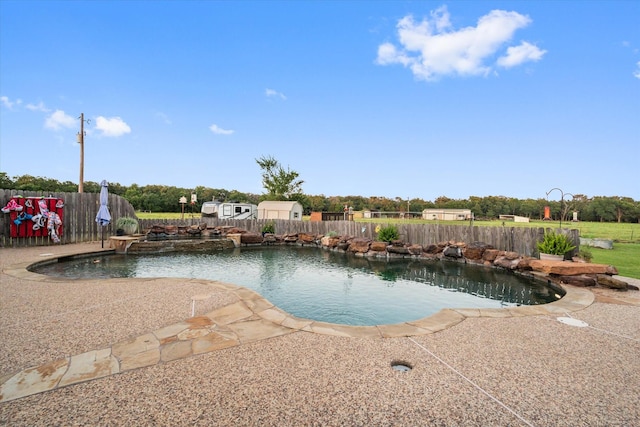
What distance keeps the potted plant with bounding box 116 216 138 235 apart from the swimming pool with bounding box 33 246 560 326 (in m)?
3.13

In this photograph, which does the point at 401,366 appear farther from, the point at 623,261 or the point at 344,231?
the point at 344,231

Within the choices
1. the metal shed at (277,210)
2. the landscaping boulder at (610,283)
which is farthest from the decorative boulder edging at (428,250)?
the metal shed at (277,210)

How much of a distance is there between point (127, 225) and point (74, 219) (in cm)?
183

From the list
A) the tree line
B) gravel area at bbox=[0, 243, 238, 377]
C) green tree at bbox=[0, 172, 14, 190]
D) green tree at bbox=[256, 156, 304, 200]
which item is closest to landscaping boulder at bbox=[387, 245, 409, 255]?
gravel area at bbox=[0, 243, 238, 377]

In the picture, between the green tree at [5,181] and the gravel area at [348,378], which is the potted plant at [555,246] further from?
the green tree at [5,181]

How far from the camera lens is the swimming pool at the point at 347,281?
4992 millimetres

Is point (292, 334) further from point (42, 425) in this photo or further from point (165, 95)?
point (165, 95)

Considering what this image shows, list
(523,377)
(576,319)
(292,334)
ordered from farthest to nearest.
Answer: (576,319) → (292,334) → (523,377)

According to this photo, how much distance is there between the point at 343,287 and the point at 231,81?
14.1m

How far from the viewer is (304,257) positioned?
11.0 m

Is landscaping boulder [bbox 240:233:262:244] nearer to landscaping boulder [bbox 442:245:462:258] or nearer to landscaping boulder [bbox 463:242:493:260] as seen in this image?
landscaping boulder [bbox 442:245:462:258]

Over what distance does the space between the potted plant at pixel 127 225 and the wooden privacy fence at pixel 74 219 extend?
0.29 metres

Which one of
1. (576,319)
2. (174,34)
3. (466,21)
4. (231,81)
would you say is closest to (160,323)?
(576,319)

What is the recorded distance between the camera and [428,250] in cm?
1090
